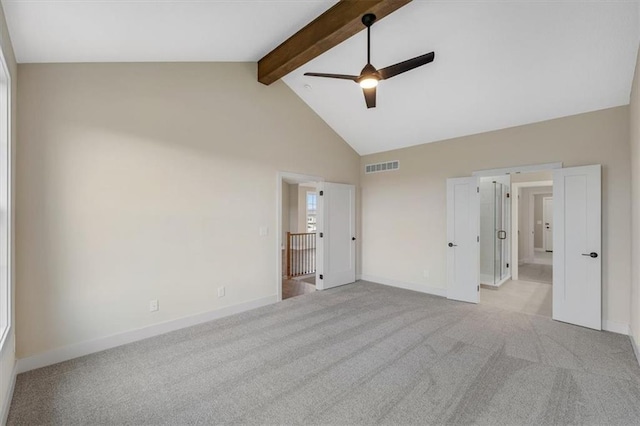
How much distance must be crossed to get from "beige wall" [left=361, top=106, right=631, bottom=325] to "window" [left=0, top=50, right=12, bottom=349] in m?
5.29

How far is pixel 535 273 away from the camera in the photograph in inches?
271

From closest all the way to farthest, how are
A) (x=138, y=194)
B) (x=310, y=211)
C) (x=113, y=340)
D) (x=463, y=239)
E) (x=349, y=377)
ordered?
(x=349, y=377) → (x=113, y=340) → (x=138, y=194) → (x=463, y=239) → (x=310, y=211)

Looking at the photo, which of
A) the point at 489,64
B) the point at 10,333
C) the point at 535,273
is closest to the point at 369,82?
the point at 489,64

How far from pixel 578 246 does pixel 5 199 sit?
618 cm

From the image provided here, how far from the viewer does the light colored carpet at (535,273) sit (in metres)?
6.24

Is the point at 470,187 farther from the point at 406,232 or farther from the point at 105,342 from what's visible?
the point at 105,342

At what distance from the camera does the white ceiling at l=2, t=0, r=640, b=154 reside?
2.40m

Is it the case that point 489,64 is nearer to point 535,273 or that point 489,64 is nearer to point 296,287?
point 296,287

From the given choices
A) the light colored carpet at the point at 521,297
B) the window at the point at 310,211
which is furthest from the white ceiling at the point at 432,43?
the window at the point at 310,211

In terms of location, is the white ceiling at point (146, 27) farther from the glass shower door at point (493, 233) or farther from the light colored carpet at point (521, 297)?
the glass shower door at point (493, 233)

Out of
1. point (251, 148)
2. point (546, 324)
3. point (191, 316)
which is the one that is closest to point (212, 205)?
point (251, 148)

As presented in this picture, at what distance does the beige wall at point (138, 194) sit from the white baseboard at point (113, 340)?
0.20ft

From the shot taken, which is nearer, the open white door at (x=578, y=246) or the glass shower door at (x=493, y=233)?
the open white door at (x=578, y=246)

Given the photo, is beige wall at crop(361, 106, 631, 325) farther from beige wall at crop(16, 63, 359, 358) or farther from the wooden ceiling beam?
the wooden ceiling beam
